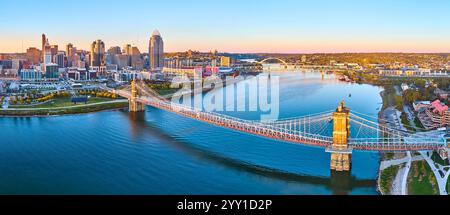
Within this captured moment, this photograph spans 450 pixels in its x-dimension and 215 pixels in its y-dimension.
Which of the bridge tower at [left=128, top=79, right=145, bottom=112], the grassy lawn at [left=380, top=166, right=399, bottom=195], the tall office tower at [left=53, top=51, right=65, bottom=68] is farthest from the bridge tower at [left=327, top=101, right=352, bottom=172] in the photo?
the tall office tower at [left=53, top=51, right=65, bottom=68]

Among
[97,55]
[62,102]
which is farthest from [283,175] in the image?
[97,55]

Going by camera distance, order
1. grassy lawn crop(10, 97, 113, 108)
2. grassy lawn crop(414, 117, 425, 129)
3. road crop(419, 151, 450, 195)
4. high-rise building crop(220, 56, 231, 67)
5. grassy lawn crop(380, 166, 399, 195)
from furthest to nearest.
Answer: high-rise building crop(220, 56, 231, 67) → grassy lawn crop(10, 97, 113, 108) → grassy lawn crop(414, 117, 425, 129) → grassy lawn crop(380, 166, 399, 195) → road crop(419, 151, 450, 195)

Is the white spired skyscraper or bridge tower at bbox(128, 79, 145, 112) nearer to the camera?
bridge tower at bbox(128, 79, 145, 112)

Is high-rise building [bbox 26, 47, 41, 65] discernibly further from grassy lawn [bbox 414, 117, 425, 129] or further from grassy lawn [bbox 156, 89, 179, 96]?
grassy lawn [bbox 414, 117, 425, 129]

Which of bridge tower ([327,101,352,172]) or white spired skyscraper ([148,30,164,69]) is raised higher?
white spired skyscraper ([148,30,164,69])

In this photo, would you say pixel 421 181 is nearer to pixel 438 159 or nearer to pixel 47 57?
pixel 438 159

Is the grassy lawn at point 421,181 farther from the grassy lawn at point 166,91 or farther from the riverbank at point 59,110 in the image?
the grassy lawn at point 166,91
